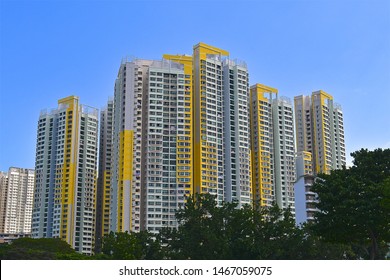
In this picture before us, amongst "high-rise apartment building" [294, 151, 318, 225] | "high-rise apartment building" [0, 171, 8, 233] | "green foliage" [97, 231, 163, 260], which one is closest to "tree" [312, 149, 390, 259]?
"green foliage" [97, 231, 163, 260]

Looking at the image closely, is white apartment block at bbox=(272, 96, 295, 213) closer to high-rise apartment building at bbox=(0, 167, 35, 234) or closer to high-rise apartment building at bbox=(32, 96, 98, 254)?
high-rise apartment building at bbox=(32, 96, 98, 254)

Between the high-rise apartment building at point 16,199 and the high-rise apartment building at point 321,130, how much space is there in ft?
151

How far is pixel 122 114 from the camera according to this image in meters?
56.2

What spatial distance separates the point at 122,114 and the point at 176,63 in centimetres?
852

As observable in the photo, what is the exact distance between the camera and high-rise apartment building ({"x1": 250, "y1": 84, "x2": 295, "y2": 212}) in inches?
2420

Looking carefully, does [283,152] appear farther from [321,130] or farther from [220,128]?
[220,128]

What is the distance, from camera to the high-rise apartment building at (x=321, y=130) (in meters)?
65.9

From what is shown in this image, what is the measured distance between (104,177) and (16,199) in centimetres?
3083

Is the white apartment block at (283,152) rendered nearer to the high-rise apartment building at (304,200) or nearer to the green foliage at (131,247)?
the high-rise apartment building at (304,200)

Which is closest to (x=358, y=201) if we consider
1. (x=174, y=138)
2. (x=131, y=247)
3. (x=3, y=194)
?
(x=131, y=247)

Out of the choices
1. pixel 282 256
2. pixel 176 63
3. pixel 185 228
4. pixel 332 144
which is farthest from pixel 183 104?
pixel 282 256

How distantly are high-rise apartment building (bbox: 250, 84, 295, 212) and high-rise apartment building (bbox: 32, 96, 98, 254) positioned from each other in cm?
1957

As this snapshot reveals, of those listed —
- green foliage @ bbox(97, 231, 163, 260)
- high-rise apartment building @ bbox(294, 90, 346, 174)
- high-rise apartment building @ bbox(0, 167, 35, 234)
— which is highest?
high-rise apartment building @ bbox(294, 90, 346, 174)

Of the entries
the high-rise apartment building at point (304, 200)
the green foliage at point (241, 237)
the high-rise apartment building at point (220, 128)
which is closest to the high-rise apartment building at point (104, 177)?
the high-rise apartment building at point (220, 128)
